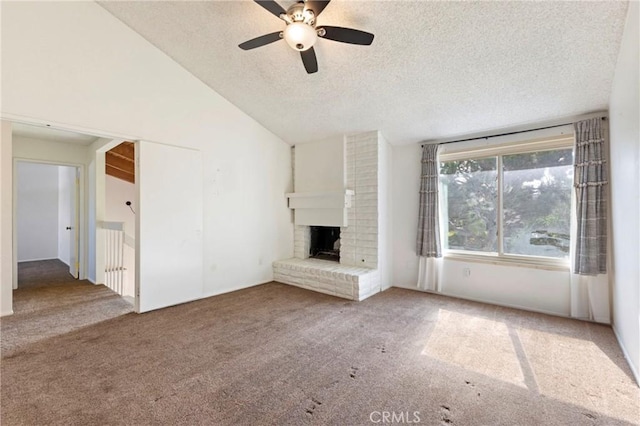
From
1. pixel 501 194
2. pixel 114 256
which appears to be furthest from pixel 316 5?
pixel 114 256

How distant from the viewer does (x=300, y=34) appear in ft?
7.42

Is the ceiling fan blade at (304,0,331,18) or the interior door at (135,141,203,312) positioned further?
the interior door at (135,141,203,312)

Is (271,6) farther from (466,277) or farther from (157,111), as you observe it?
(466,277)

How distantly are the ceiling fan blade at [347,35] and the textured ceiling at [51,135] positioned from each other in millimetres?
3992

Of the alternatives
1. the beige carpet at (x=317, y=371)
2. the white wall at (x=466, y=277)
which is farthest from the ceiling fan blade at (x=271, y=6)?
the white wall at (x=466, y=277)

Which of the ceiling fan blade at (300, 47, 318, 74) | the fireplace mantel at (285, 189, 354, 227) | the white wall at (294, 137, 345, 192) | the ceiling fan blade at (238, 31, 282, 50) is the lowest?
the fireplace mantel at (285, 189, 354, 227)

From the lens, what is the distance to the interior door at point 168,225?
3.36 meters

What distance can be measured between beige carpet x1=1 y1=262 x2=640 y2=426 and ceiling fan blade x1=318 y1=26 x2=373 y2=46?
2.63 meters

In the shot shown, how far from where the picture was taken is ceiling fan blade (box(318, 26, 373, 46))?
2254mm

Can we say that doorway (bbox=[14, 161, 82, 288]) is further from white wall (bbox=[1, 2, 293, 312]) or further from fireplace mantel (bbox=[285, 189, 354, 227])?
fireplace mantel (bbox=[285, 189, 354, 227])

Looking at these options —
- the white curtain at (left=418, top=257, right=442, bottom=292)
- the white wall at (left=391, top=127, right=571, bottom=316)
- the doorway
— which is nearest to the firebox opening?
the white wall at (left=391, top=127, right=571, bottom=316)

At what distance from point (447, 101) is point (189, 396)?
379 cm

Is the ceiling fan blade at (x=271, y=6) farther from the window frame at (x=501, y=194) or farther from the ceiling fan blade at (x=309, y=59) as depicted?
the window frame at (x=501, y=194)

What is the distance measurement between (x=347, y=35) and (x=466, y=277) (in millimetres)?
3462
